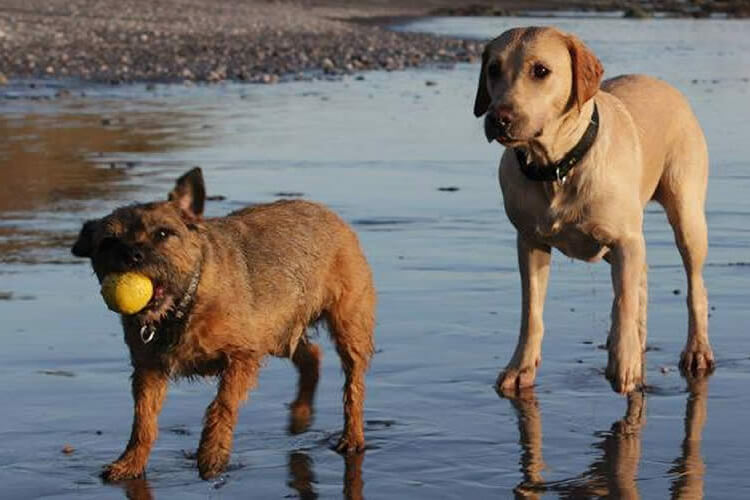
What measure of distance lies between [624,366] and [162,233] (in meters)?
2.34

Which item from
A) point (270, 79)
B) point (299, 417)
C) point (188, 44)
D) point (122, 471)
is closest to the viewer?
point (122, 471)

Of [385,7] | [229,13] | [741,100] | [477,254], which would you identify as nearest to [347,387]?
[477,254]

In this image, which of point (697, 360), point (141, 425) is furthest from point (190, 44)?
point (141, 425)

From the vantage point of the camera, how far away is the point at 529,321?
8203mm

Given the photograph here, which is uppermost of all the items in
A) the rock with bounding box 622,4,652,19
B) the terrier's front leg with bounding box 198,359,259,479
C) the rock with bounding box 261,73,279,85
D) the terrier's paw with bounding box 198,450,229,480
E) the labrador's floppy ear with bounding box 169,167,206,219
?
the labrador's floppy ear with bounding box 169,167,206,219

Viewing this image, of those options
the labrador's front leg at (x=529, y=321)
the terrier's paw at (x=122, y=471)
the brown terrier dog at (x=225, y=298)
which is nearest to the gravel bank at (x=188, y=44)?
the labrador's front leg at (x=529, y=321)

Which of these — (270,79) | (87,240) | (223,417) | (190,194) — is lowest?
(270,79)

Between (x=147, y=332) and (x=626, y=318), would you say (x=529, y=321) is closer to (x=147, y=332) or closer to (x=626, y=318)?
(x=626, y=318)

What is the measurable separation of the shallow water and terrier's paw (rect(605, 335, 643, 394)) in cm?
9

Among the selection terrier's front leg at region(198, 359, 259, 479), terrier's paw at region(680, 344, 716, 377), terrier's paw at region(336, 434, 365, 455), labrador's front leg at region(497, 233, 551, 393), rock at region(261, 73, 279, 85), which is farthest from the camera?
rock at region(261, 73, 279, 85)

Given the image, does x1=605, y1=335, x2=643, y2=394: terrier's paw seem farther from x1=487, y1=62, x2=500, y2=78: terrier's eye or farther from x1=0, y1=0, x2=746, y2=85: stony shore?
x1=0, y1=0, x2=746, y2=85: stony shore

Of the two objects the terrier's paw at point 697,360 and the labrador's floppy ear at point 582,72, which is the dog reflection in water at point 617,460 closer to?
the terrier's paw at point 697,360

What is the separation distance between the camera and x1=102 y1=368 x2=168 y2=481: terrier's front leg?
21.2 ft

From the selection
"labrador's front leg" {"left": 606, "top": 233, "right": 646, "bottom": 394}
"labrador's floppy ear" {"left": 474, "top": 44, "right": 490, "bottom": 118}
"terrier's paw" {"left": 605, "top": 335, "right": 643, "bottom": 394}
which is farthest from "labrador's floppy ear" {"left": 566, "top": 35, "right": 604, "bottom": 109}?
"terrier's paw" {"left": 605, "top": 335, "right": 643, "bottom": 394}
